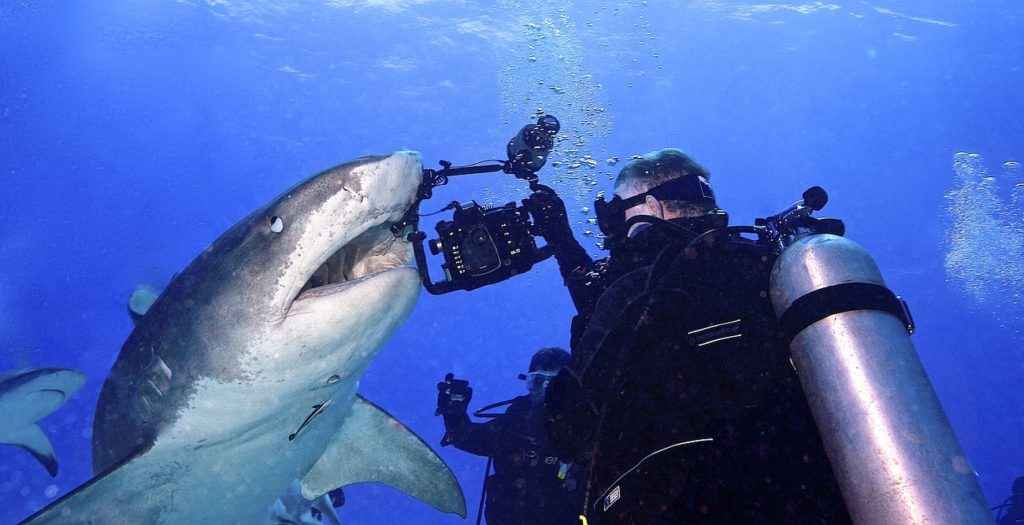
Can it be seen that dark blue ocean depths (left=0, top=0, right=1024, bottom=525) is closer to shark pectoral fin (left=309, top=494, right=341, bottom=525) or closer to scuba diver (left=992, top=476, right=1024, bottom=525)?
shark pectoral fin (left=309, top=494, right=341, bottom=525)

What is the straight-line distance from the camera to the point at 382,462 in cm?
462

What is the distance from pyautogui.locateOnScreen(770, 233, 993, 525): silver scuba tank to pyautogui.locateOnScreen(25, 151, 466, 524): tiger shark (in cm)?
186

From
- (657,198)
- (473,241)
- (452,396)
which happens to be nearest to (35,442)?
(452,396)

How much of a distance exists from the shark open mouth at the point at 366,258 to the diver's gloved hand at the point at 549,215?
83cm

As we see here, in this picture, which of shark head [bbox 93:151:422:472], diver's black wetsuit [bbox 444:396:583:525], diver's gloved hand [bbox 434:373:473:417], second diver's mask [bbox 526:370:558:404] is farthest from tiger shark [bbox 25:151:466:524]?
diver's black wetsuit [bbox 444:396:583:525]

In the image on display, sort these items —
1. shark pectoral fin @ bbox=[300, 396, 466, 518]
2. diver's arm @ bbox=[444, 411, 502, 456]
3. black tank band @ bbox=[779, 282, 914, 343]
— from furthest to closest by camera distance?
diver's arm @ bbox=[444, 411, 502, 456], shark pectoral fin @ bbox=[300, 396, 466, 518], black tank band @ bbox=[779, 282, 914, 343]

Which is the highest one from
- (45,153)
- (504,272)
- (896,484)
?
(45,153)

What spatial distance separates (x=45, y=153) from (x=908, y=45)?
84.7m

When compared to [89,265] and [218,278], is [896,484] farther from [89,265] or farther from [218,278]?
[89,265]

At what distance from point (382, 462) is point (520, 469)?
2418 millimetres

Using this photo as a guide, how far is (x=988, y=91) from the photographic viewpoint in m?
44.9

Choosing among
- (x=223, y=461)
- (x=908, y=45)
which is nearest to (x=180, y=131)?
(x=223, y=461)

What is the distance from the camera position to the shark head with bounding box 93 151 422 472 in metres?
2.48

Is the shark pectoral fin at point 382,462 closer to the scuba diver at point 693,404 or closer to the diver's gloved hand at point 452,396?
the diver's gloved hand at point 452,396
